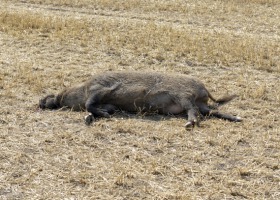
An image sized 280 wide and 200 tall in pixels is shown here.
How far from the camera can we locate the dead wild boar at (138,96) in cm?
820

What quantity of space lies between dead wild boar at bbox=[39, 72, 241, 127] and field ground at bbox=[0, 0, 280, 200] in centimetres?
24

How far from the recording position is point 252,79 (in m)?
10.3

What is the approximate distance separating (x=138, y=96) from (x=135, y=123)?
0.64 meters

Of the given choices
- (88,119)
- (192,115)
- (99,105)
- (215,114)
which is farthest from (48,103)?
(215,114)

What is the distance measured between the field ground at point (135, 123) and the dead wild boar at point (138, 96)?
0.24 meters

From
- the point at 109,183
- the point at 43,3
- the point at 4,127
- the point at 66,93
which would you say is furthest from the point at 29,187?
the point at 43,3

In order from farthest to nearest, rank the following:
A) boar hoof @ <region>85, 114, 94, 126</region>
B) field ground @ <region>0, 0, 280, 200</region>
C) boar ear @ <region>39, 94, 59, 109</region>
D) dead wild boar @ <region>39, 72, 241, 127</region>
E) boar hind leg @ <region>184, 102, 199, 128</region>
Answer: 1. boar ear @ <region>39, 94, 59, 109</region>
2. dead wild boar @ <region>39, 72, 241, 127</region>
3. boar hoof @ <region>85, 114, 94, 126</region>
4. boar hind leg @ <region>184, 102, 199, 128</region>
5. field ground @ <region>0, 0, 280, 200</region>

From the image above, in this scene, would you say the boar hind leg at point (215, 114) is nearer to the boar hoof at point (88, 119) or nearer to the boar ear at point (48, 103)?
the boar hoof at point (88, 119)

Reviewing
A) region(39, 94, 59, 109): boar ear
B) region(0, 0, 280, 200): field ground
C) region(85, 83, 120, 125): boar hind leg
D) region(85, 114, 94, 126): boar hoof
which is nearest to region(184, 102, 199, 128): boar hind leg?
region(0, 0, 280, 200): field ground

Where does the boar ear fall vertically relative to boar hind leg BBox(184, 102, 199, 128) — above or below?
below

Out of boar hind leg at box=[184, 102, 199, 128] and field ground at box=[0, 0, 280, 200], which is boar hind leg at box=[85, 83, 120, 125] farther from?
boar hind leg at box=[184, 102, 199, 128]

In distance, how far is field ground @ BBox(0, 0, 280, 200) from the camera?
598 centimetres

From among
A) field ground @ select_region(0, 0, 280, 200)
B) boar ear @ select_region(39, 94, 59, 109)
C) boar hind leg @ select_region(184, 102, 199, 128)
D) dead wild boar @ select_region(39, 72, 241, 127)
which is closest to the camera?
field ground @ select_region(0, 0, 280, 200)

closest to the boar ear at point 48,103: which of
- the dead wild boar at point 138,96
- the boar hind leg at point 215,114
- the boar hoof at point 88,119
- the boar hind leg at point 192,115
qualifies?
the dead wild boar at point 138,96
